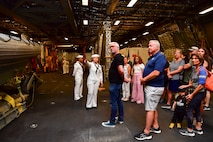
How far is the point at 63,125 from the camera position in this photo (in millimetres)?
4098

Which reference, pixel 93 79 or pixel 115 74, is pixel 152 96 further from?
pixel 93 79

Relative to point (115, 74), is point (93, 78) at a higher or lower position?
lower

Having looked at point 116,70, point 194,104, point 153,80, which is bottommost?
point 194,104

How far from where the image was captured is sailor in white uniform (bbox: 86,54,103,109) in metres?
5.23

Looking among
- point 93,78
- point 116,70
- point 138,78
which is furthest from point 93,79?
point 116,70

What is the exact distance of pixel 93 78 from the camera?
533 cm

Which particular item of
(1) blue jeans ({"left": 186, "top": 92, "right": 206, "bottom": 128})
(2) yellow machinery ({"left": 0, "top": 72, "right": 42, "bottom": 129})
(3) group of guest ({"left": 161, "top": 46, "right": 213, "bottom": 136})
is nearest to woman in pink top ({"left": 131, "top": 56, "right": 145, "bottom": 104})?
(3) group of guest ({"left": 161, "top": 46, "right": 213, "bottom": 136})

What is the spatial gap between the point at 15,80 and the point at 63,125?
7.99 ft

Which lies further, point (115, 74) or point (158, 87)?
point (115, 74)

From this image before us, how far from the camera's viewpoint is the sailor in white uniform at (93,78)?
5227 millimetres

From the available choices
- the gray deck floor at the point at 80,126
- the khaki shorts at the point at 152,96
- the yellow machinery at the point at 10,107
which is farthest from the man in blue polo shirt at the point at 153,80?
the yellow machinery at the point at 10,107

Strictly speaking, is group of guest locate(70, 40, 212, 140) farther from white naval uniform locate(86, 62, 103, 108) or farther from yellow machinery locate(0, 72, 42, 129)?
yellow machinery locate(0, 72, 42, 129)

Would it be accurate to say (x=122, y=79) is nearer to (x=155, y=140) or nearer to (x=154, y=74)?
(x=154, y=74)

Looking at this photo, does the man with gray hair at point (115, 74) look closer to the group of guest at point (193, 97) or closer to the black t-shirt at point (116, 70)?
the black t-shirt at point (116, 70)
